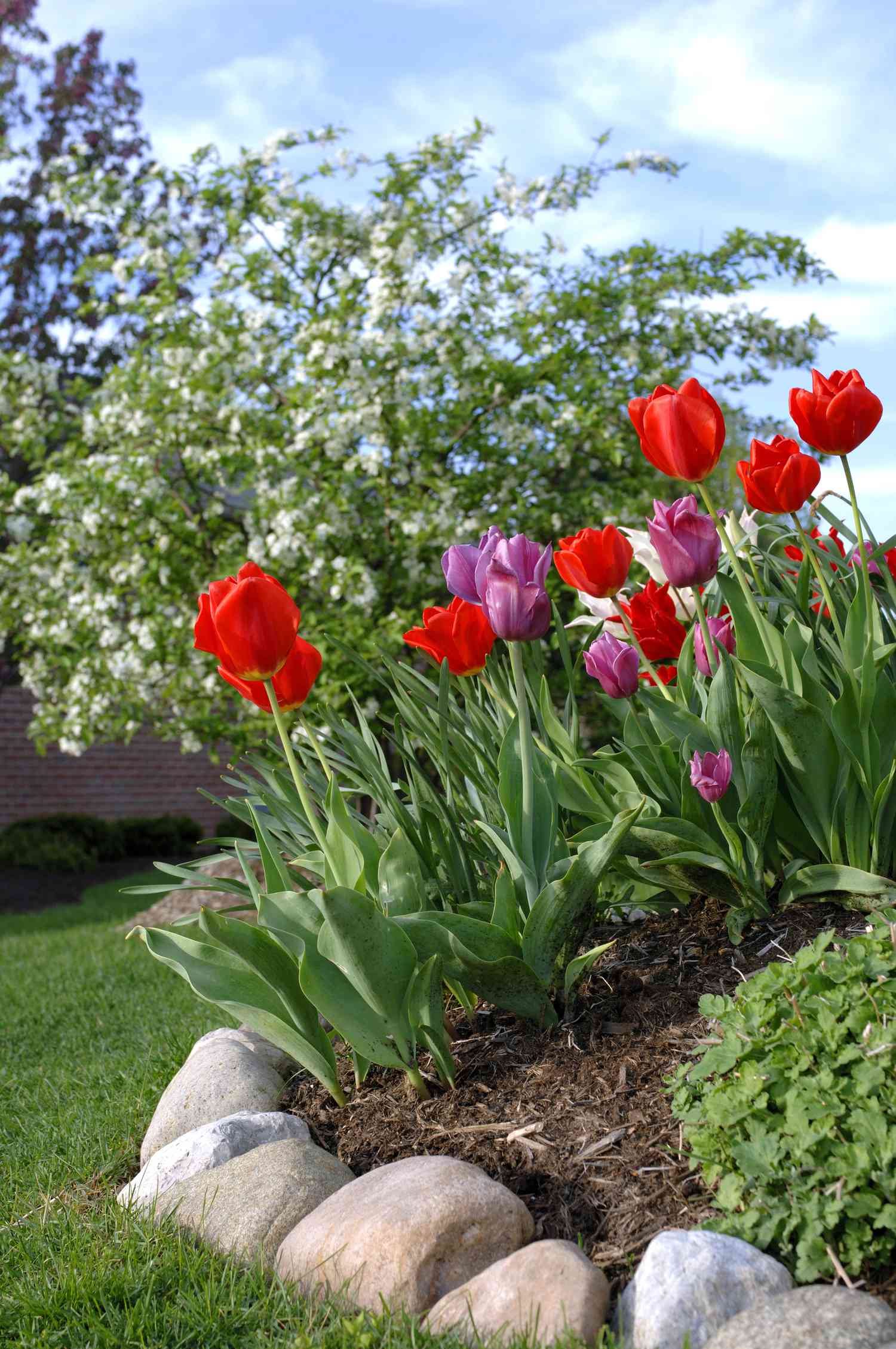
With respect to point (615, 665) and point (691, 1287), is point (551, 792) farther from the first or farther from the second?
point (691, 1287)

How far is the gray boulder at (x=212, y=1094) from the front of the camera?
2.42m

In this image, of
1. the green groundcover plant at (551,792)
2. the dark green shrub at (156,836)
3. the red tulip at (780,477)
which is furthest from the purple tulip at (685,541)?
the dark green shrub at (156,836)

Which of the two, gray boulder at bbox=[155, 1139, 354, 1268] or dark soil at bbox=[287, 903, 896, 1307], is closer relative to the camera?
dark soil at bbox=[287, 903, 896, 1307]

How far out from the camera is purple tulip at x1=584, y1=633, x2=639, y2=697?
2.40 meters

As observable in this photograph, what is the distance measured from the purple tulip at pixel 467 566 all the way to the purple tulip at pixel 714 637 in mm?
544

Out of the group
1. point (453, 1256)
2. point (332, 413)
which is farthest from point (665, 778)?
point (332, 413)

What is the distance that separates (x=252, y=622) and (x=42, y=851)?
32.3ft

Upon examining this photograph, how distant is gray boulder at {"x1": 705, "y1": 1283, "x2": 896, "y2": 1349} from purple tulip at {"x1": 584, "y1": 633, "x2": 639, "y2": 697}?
125 cm

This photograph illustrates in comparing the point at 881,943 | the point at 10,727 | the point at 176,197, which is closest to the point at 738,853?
the point at 881,943

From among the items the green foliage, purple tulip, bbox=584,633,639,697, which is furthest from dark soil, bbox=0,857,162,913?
purple tulip, bbox=584,633,639,697

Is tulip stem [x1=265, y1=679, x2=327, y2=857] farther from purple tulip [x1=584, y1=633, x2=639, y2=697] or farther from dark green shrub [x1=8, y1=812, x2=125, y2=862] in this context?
dark green shrub [x1=8, y1=812, x2=125, y2=862]

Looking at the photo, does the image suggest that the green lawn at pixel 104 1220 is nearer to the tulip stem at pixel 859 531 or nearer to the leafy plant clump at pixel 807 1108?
the leafy plant clump at pixel 807 1108

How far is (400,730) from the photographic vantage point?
2.54 meters

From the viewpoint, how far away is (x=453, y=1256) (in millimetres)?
1672
